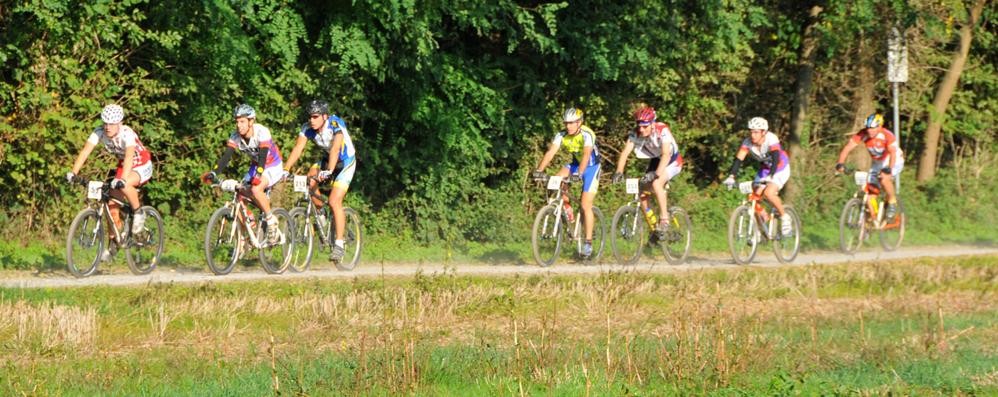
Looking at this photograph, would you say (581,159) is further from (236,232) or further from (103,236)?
(103,236)

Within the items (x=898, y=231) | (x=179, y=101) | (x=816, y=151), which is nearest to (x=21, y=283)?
(x=179, y=101)

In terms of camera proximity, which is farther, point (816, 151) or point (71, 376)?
point (816, 151)

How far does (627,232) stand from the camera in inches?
739

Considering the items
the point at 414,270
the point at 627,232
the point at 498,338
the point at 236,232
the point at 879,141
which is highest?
the point at 879,141

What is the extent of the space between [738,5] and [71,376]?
1495 cm

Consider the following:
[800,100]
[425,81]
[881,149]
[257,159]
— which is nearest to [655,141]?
[425,81]

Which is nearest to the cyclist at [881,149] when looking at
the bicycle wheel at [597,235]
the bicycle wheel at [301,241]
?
the bicycle wheel at [597,235]

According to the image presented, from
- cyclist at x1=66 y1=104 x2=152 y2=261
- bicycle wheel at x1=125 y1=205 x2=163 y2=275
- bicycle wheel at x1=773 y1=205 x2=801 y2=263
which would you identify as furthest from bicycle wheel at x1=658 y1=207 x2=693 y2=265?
cyclist at x1=66 y1=104 x2=152 y2=261

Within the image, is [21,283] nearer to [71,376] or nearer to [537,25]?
[71,376]

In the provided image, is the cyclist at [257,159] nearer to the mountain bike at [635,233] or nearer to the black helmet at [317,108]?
the black helmet at [317,108]

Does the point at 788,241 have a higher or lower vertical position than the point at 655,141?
lower

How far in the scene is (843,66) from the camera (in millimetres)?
27125

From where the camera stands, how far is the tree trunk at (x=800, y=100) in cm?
2531

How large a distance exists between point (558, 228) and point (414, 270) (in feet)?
6.63
